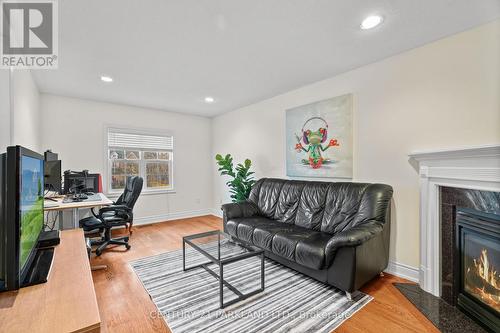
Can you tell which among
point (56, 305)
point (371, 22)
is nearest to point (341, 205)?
point (371, 22)

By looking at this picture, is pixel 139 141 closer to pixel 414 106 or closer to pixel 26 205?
pixel 26 205

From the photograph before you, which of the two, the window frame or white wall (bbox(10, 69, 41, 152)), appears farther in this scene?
the window frame

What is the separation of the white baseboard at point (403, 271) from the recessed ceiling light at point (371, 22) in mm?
2411

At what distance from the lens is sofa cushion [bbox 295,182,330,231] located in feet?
9.32

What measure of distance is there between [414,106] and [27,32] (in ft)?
12.5

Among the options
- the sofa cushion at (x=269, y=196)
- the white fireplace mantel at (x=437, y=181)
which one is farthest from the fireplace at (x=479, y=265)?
the sofa cushion at (x=269, y=196)

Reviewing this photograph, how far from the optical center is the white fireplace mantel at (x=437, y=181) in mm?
1735

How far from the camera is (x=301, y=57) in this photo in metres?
2.54

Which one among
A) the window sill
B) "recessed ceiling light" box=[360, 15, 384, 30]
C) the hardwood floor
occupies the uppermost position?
"recessed ceiling light" box=[360, 15, 384, 30]

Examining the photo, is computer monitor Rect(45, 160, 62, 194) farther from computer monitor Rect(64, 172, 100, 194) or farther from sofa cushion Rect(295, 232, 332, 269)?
sofa cushion Rect(295, 232, 332, 269)

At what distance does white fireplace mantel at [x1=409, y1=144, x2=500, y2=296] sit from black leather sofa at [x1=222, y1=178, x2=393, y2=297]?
13.1 inches

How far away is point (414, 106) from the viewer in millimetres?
2342

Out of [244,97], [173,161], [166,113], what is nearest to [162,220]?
[173,161]

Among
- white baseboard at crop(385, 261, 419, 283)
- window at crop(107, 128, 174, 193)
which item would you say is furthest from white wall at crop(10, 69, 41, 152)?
white baseboard at crop(385, 261, 419, 283)
